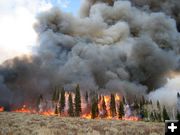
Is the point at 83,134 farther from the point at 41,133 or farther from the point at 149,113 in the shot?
the point at 149,113

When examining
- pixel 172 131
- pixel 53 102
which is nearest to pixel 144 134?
pixel 172 131

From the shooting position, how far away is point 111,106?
13575cm

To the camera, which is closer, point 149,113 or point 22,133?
point 22,133

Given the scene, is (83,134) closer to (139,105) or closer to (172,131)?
(172,131)

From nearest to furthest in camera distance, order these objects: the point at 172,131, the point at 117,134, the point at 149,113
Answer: the point at 172,131, the point at 117,134, the point at 149,113

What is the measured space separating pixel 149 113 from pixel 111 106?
2440 centimetres

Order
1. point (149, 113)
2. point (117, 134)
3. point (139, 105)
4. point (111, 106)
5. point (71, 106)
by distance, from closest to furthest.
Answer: point (117, 134) < point (71, 106) < point (111, 106) < point (149, 113) < point (139, 105)

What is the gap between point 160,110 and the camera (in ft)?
509

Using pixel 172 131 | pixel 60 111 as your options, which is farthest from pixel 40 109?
pixel 172 131

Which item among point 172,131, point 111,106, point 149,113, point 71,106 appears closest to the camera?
point 172,131

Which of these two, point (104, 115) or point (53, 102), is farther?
point (53, 102)

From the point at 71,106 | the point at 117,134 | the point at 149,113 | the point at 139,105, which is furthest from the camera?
the point at 139,105

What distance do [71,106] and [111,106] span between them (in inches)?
881

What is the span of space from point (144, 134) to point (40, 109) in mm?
138281
